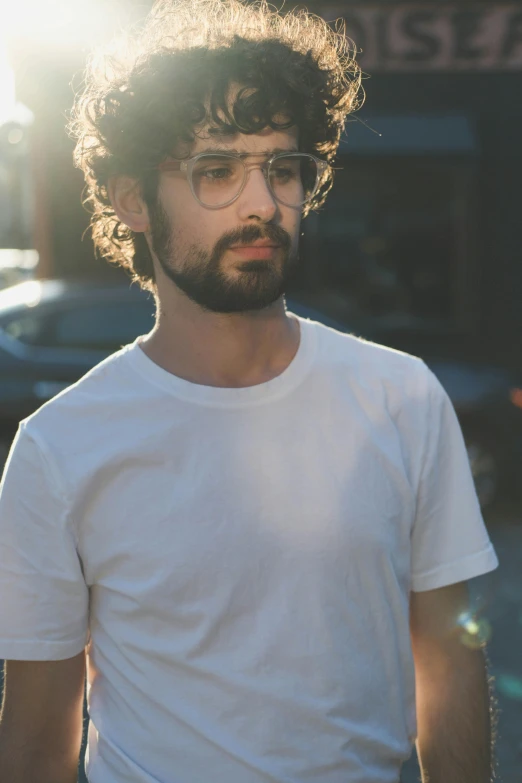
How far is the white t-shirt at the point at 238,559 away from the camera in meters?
2.02

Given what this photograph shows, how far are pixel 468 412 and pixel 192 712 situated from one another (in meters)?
7.19

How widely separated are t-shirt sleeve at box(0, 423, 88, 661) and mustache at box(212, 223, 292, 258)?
52cm

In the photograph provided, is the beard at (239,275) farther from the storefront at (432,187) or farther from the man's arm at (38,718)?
the storefront at (432,187)

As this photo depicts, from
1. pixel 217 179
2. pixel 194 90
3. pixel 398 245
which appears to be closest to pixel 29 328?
pixel 398 245

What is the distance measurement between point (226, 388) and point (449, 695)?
2.37 feet

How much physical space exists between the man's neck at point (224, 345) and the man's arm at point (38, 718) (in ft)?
1.97

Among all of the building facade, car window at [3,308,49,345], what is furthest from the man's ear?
the building facade

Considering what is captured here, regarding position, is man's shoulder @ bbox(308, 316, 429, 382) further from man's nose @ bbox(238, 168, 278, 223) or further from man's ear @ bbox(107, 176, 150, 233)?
man's ear @ bbox(107, 176, 150, 233)

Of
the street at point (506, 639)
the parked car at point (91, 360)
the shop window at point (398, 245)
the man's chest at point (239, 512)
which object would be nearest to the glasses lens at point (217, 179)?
the man's chest at point (239, 512)

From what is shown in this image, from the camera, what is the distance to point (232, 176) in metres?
2.21

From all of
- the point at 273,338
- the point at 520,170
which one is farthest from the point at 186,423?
the point at 520,170

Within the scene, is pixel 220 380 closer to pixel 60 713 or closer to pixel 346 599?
pixel 346 599

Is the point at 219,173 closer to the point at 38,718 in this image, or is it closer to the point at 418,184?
the point at 38,718

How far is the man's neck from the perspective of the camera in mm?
2236
